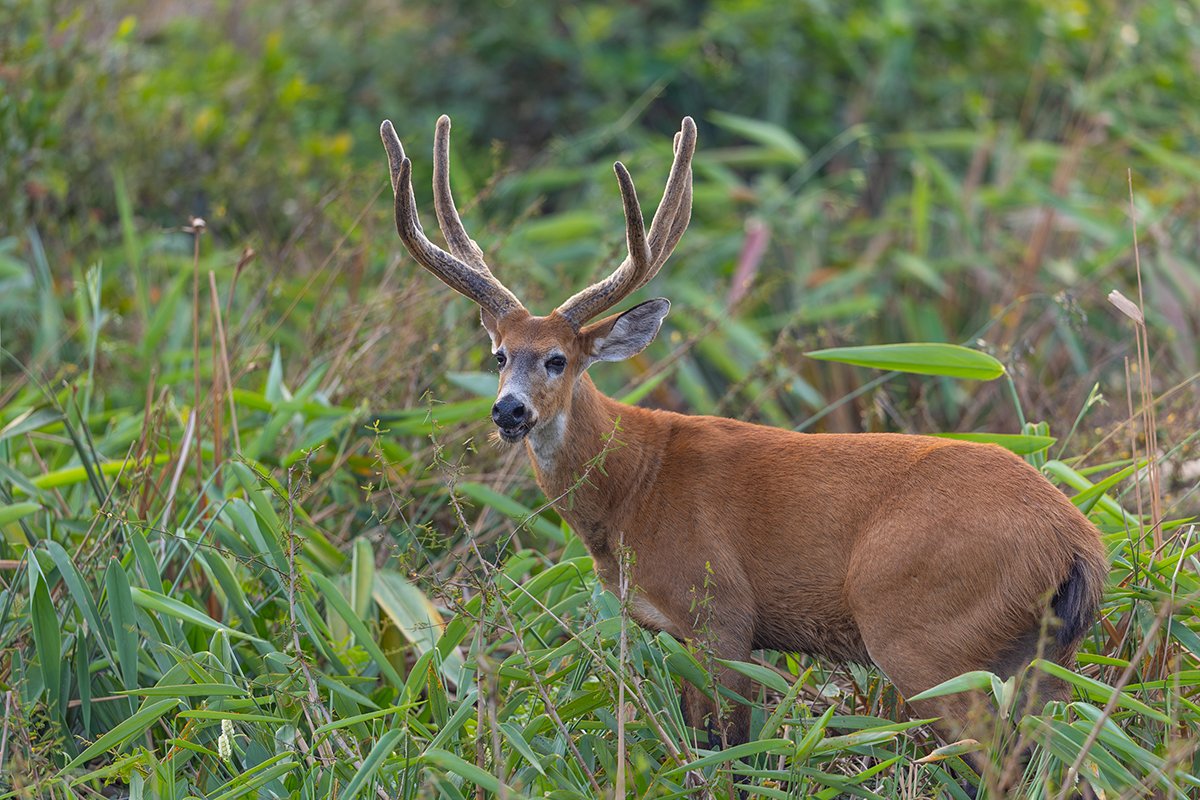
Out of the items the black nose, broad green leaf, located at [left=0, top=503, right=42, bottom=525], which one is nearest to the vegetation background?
broad green leaf, located at [left=0, top=503, right=42, bottom=525]

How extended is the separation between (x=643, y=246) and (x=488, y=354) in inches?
102

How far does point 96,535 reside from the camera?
15.9ft

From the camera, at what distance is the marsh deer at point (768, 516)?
3.90 metres

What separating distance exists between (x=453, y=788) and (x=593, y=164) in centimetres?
753

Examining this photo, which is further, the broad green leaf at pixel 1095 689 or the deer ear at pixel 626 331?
the deer ear at pixel 626 331

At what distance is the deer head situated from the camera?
4438 millimetres

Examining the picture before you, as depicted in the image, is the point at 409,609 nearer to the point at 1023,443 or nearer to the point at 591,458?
the point at 591,458

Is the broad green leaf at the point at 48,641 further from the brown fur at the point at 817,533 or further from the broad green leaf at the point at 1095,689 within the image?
the broad green leaf at the point at 1095,689

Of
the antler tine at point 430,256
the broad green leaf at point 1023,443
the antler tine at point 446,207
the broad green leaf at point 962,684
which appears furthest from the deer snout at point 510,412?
the broad green leaf at point 962,684

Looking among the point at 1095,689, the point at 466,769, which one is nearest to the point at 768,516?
the point at 1095,689

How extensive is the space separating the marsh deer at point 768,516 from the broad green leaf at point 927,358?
409mm

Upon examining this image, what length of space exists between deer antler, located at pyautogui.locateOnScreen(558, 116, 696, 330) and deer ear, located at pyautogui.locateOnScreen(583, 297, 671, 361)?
0.06 meters

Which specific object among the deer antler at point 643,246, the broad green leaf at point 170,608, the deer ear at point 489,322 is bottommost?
the broad green leaf at point 170,608

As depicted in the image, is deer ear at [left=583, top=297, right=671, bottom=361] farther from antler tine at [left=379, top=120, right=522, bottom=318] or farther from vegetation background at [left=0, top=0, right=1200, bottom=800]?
vegetation background at [left=0, top=0, right=1200, bottom=800]
